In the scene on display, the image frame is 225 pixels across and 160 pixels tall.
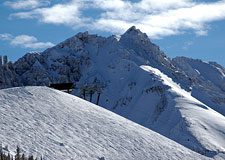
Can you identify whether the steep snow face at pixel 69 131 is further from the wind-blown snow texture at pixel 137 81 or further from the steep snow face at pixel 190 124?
the wind-blown snow texture at pixel 137 81

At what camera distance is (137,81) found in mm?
150000

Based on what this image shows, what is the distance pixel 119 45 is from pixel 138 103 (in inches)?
1586

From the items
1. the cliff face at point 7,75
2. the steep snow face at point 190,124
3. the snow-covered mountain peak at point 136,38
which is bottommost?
the steep snow face at point 190,124

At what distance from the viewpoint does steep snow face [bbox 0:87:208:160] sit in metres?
20.7

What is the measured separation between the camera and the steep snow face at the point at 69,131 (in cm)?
2067

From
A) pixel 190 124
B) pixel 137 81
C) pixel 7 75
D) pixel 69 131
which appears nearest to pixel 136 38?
pixel 137 81

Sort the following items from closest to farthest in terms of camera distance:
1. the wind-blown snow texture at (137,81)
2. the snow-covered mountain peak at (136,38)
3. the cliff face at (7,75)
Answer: the wind-blown snow texture at (137,81) → the cliff face at (7,75) → the snow-covered mountain peak at (136,38)

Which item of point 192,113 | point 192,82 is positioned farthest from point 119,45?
point 192,113

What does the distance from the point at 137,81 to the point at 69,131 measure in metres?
127

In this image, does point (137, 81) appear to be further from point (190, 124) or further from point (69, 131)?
point (69, 131)

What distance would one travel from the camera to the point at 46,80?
153000mm

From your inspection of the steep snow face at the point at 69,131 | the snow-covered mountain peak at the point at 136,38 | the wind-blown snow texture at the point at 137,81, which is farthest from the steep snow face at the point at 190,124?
the steep snow face at the point at 69,131

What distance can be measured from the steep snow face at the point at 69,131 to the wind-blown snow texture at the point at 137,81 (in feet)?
227

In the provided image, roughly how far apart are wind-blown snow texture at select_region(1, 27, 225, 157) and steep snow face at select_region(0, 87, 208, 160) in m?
69.3
